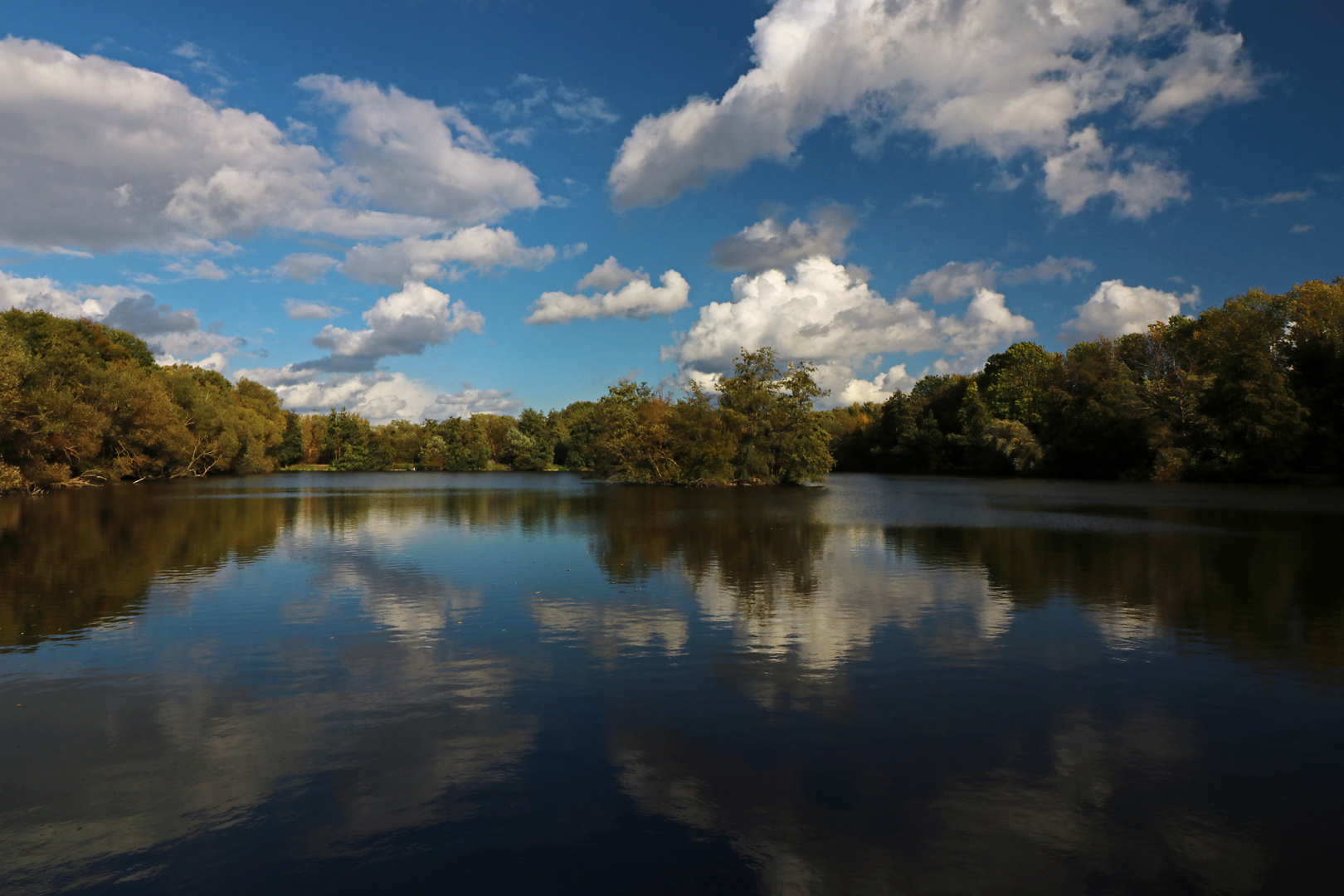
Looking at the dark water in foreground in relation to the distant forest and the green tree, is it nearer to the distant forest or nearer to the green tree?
the distant forest

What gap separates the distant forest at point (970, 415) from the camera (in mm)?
65938

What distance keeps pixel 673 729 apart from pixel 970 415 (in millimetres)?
111150

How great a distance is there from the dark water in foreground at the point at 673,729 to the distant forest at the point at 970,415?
51.6m

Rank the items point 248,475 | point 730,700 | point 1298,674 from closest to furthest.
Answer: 1. point 730,700
2. point 1298,674
3. point 248,475

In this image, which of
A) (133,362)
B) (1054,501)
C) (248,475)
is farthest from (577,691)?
(248,475)

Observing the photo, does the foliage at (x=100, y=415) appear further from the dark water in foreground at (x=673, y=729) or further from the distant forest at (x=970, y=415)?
the dark water in foreground at (x=673, y=729)

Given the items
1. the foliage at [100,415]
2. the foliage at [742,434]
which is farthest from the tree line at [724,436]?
the foliage at [100,415]

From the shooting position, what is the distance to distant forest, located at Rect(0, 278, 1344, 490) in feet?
216

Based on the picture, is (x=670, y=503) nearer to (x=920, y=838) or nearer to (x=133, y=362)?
(x=920, y=838)

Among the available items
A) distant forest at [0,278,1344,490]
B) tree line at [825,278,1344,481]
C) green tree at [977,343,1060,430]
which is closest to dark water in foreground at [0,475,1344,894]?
distant forest at [0,278,1344,490]

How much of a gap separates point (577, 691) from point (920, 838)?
16.4 feet

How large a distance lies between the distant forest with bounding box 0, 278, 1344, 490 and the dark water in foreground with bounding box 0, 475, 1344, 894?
5163 cm

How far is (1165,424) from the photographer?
254 feet

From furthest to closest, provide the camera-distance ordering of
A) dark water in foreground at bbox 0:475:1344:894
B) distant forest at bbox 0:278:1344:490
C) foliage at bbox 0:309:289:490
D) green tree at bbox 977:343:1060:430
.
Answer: green tree at bbox 977:343:1060:430
distant forest at bbox 0:278:1344:490
foliage at bbox 0:309:289:490
dark water in foreground at bbox 0:475:1344:894
